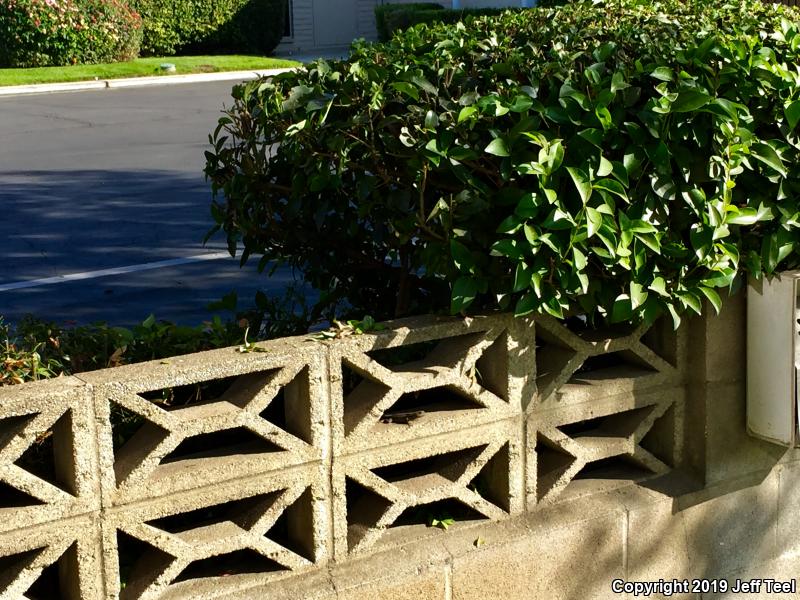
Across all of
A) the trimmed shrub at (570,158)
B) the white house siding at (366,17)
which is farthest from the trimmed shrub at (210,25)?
the trimmed shrub at (570,158)

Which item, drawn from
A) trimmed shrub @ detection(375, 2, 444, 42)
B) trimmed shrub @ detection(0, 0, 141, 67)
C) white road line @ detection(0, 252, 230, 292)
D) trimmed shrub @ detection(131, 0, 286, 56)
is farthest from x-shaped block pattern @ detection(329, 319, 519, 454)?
trimmed shrub @ detection(375, 2, 444, 42)

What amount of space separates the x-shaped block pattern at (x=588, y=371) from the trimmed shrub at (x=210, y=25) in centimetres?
2625

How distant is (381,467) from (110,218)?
24.8 feet

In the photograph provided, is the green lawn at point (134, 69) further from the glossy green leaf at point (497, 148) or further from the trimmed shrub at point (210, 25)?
the glossy green leaf at point (497, 148)

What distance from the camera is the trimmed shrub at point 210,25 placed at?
28.8 meters

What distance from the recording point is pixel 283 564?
3.35 metres

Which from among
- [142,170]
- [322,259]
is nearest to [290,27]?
[142,170]

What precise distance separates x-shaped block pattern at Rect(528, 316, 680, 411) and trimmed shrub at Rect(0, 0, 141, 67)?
23118 millimetres

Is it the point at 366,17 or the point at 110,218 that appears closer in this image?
the point at 110,218

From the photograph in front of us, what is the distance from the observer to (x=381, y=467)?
359cm

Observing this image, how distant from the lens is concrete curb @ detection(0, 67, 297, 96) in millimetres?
22031

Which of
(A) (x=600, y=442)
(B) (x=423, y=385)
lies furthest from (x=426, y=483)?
(A) (x=600, y=442)

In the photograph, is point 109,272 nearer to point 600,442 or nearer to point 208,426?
point 600,442

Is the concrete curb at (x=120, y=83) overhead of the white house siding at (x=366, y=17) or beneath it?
beneath
